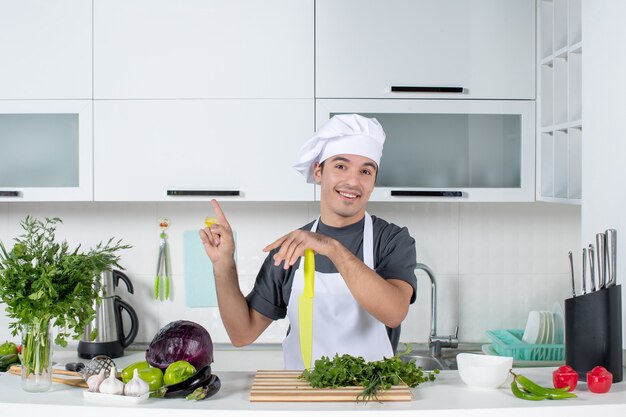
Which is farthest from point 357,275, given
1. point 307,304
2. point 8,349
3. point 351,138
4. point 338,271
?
point 8,349

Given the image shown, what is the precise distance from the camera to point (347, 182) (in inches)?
87.0

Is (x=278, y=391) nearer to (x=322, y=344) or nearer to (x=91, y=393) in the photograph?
(x=91, y=393)

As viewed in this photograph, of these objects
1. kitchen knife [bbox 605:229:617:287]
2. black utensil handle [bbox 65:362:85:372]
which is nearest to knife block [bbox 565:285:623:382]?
kitchen knife [bbox 605:229:617:287]

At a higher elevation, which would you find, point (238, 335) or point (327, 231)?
point (327, 231)

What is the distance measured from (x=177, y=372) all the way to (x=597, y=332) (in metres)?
1.05

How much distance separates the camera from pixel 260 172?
2.91 m

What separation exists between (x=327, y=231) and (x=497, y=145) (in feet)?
3.14

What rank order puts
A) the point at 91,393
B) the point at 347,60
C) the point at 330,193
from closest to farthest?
the point at 91,393, the point at 330,193, the point at 347,60

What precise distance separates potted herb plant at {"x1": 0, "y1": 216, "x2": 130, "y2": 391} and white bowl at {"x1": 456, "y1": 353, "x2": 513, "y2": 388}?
34.8 inches

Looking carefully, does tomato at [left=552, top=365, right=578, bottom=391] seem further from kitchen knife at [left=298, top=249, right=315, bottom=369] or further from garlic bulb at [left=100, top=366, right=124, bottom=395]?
garlic bulb at [left=100, top=366, right=124, bottom=395]

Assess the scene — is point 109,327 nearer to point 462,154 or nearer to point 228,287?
point 228,287

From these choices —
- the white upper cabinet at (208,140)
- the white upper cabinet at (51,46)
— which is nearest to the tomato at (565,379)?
the white upper cabinet at (208,140)

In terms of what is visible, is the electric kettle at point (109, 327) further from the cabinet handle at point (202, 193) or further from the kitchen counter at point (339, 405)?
the kitchen counter at point (339, 405)

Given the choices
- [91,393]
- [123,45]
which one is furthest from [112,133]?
[91,393]
